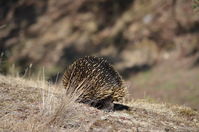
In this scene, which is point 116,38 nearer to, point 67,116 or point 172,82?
point 172,82

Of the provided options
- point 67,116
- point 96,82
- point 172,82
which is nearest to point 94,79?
point 96,82

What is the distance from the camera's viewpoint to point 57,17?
3809cm

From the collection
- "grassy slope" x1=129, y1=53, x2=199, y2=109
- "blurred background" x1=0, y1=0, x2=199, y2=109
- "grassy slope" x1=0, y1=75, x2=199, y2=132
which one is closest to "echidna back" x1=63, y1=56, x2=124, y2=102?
"grassy slope" x1=0, y1=75, x2=199, y2=132

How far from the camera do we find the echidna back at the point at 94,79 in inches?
362

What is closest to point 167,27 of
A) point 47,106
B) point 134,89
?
point 134,89

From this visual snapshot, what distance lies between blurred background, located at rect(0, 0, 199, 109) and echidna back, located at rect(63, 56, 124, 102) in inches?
567

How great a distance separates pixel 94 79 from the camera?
9.24m

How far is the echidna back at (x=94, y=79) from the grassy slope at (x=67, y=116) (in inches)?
13.5

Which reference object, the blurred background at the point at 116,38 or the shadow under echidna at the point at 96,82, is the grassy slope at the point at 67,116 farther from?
the blurred background at the point at 116,38

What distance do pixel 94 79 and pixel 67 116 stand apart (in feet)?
5.41

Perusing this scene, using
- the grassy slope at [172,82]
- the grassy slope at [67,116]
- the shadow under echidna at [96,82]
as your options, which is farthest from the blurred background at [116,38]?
the shadow under echidna at [96,82]

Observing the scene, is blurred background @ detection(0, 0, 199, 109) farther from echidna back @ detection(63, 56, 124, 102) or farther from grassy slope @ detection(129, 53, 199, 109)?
echidna back @ detection(63, 56, 124, 102)

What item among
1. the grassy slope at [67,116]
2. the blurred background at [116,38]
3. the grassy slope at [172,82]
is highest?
the blurred background at [116,38]

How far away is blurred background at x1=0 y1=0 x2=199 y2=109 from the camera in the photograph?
27.8 metres
